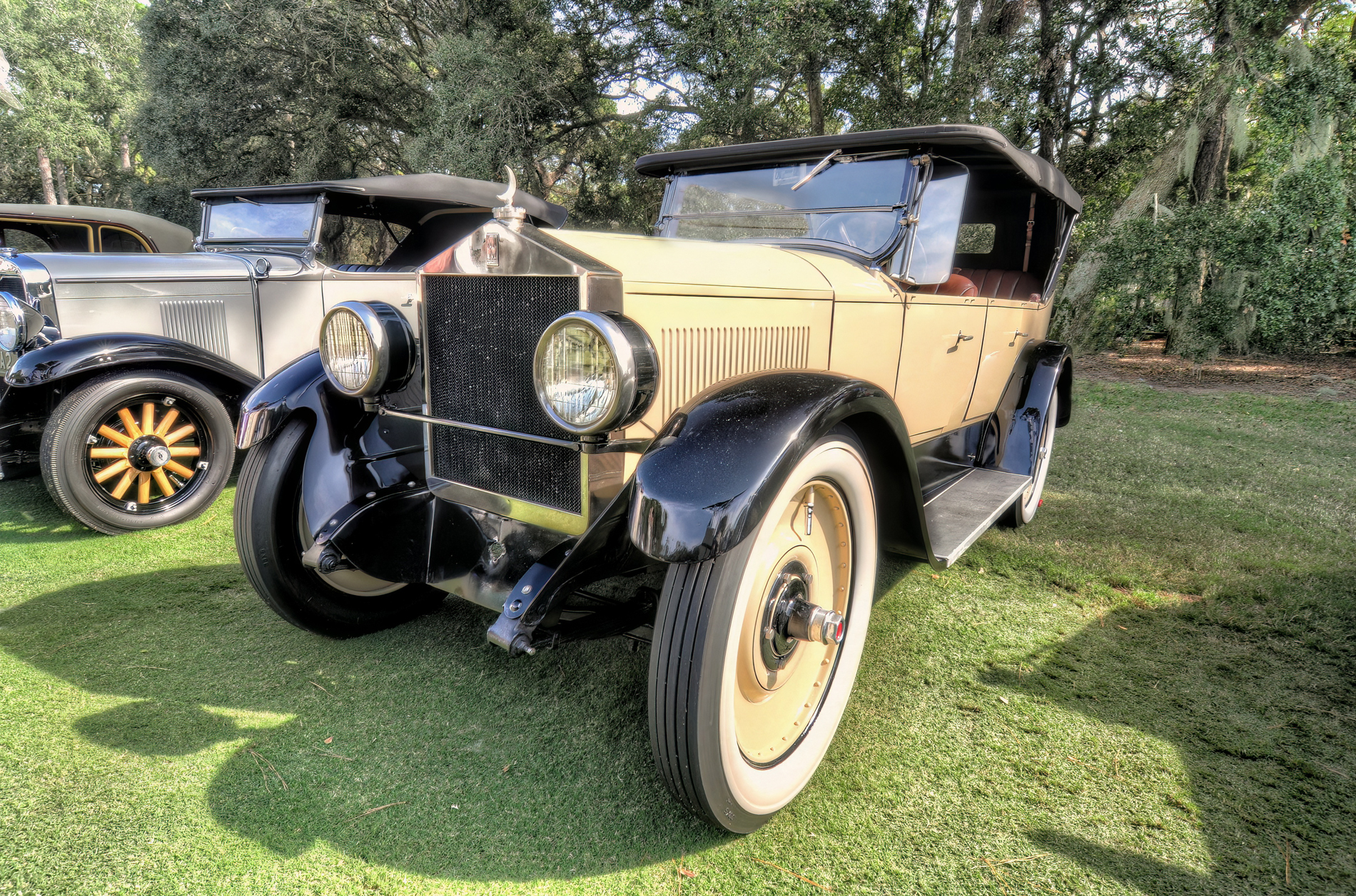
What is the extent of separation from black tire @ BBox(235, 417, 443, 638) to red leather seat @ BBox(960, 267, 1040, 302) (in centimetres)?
373

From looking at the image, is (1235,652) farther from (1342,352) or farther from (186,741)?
(1342,352)

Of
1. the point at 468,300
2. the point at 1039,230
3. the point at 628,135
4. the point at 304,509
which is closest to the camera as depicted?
the point at 468,300

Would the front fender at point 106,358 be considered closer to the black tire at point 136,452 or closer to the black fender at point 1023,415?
the black tire at point 136,452

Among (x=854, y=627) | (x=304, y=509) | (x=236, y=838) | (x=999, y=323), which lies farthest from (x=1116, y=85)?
(x=236, y=838)

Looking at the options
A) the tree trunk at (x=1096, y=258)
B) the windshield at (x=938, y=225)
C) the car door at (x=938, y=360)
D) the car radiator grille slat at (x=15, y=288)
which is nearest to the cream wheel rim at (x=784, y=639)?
the car door at (x=938, y=360)

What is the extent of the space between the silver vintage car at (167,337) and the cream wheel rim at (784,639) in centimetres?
196

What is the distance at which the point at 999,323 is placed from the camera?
11.6ft

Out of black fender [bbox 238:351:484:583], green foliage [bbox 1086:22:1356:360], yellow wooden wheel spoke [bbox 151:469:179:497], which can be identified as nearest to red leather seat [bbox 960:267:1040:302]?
black fender [bbox 238:351:484:583]

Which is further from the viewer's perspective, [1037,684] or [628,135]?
[628,135]

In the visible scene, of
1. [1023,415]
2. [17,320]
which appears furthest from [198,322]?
[1023,415]

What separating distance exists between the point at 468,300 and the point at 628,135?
1230cm

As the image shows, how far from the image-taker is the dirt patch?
8773 mm

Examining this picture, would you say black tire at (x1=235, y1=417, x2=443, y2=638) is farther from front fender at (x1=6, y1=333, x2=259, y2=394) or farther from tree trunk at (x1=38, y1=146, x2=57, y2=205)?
tree trunk at (x1=38, y1=146, x2=57, y2=205)

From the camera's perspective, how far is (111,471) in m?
3.60
